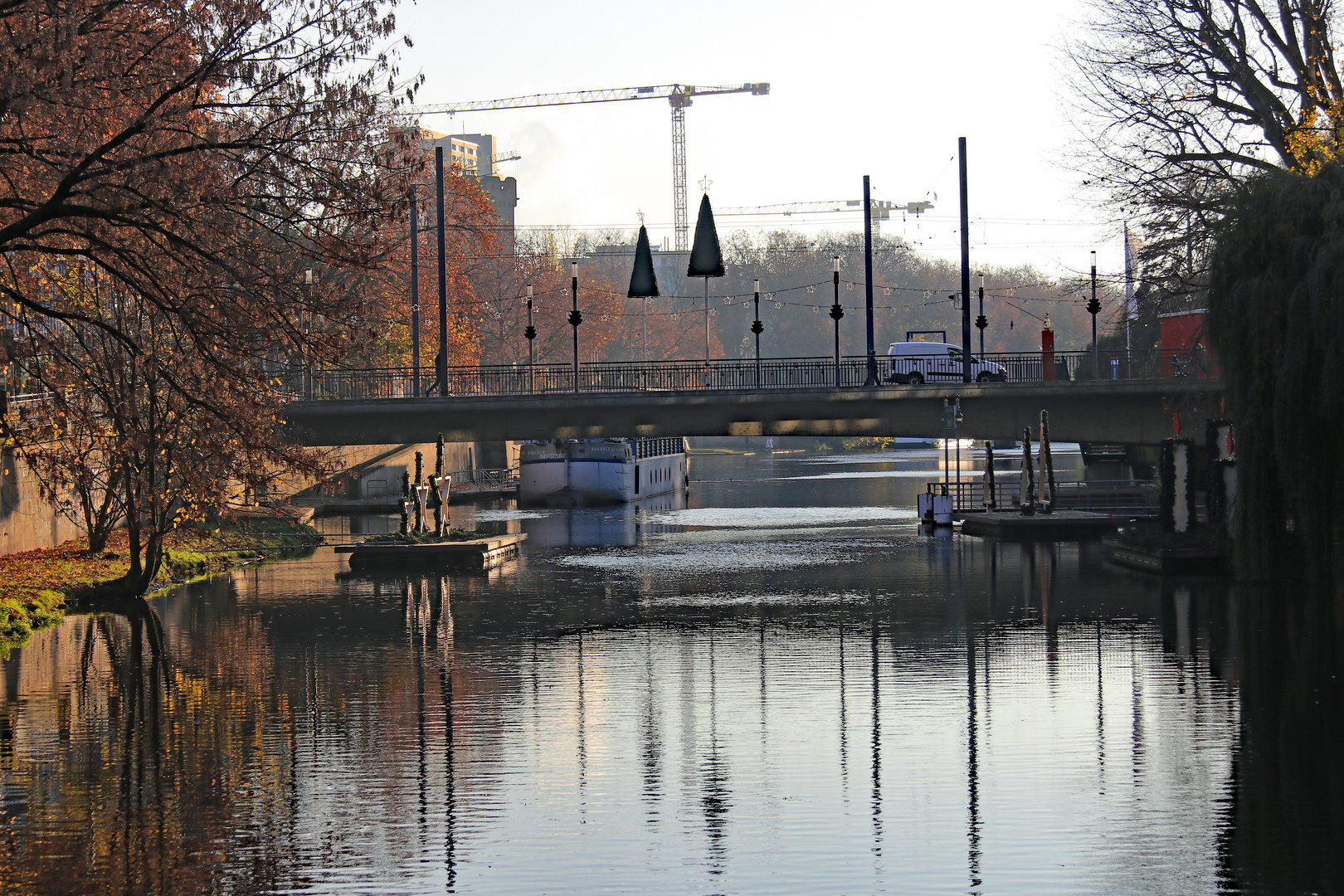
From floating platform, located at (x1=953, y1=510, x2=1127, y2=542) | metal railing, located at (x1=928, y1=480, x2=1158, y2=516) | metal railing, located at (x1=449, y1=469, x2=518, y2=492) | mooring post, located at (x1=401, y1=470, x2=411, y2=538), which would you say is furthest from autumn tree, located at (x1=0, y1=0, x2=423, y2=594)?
metal railing, located at (x1=449, y1=469, x2=518, y2=492)

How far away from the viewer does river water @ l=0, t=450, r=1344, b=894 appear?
11.2 m

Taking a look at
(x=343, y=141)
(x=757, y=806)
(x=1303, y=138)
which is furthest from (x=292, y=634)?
(x=1303, y=138)

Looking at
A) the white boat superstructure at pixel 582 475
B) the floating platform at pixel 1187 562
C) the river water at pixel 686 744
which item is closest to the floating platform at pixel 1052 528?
the floating platform at pixel 1187 562

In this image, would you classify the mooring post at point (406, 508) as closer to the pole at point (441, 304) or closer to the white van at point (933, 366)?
the pole at point (441, 304)

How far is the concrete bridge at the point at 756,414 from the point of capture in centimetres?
4372

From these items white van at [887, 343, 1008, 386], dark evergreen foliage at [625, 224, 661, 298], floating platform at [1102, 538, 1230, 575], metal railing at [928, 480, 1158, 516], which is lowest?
floating platform at [1102, 538, 1230, 575]

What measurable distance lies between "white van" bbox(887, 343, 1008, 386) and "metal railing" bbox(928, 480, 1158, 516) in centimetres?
382

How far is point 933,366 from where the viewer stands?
6159 cm

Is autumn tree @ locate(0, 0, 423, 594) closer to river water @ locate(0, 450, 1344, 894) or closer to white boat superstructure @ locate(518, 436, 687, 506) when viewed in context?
river water @ locate(0, 450, 1344, 894)

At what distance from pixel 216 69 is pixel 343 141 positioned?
1.87 meters

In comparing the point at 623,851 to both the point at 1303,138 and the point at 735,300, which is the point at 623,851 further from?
the point at 735,300

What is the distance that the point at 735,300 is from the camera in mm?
155250

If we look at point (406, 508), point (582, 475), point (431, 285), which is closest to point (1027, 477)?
point (406, 508)

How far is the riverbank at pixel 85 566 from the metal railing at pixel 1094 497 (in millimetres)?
22326
